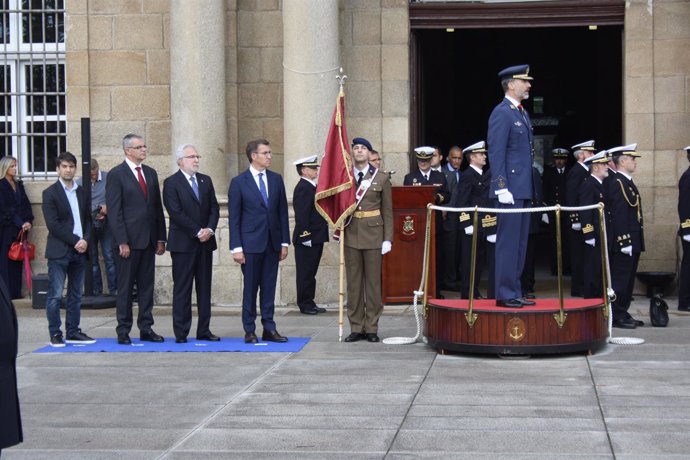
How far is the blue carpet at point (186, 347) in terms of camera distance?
1205 cm

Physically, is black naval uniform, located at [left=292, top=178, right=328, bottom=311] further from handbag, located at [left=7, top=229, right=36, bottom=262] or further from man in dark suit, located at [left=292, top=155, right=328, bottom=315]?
handbag, located at [left=7, top=229, right=36, bottom=262]

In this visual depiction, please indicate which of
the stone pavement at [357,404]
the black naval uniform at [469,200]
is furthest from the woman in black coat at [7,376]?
the black naval uniform at [469,200]

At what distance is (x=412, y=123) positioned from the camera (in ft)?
54.1

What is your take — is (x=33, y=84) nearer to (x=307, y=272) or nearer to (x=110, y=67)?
(x=110, y=67)

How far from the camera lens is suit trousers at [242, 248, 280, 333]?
12305 millimetres

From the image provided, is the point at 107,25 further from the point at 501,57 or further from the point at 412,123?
the point at 501,57

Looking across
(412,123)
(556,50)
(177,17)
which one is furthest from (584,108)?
(177,17)

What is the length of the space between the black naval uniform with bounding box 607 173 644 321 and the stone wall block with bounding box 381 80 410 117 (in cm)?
399

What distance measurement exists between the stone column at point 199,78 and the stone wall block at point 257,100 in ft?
1.74

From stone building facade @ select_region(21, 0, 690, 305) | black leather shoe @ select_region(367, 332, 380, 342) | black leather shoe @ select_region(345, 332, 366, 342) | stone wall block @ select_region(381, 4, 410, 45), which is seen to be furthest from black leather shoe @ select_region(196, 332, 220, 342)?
stone wall block @ select_region(381, 4, 410, 45)

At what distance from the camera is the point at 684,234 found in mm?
14477

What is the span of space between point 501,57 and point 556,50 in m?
1.28

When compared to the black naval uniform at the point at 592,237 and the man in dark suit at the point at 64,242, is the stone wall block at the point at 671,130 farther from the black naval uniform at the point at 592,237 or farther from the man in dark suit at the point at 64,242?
the man in dark suit at the point at 64,242

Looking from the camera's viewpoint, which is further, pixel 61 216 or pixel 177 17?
pixel 177 17
